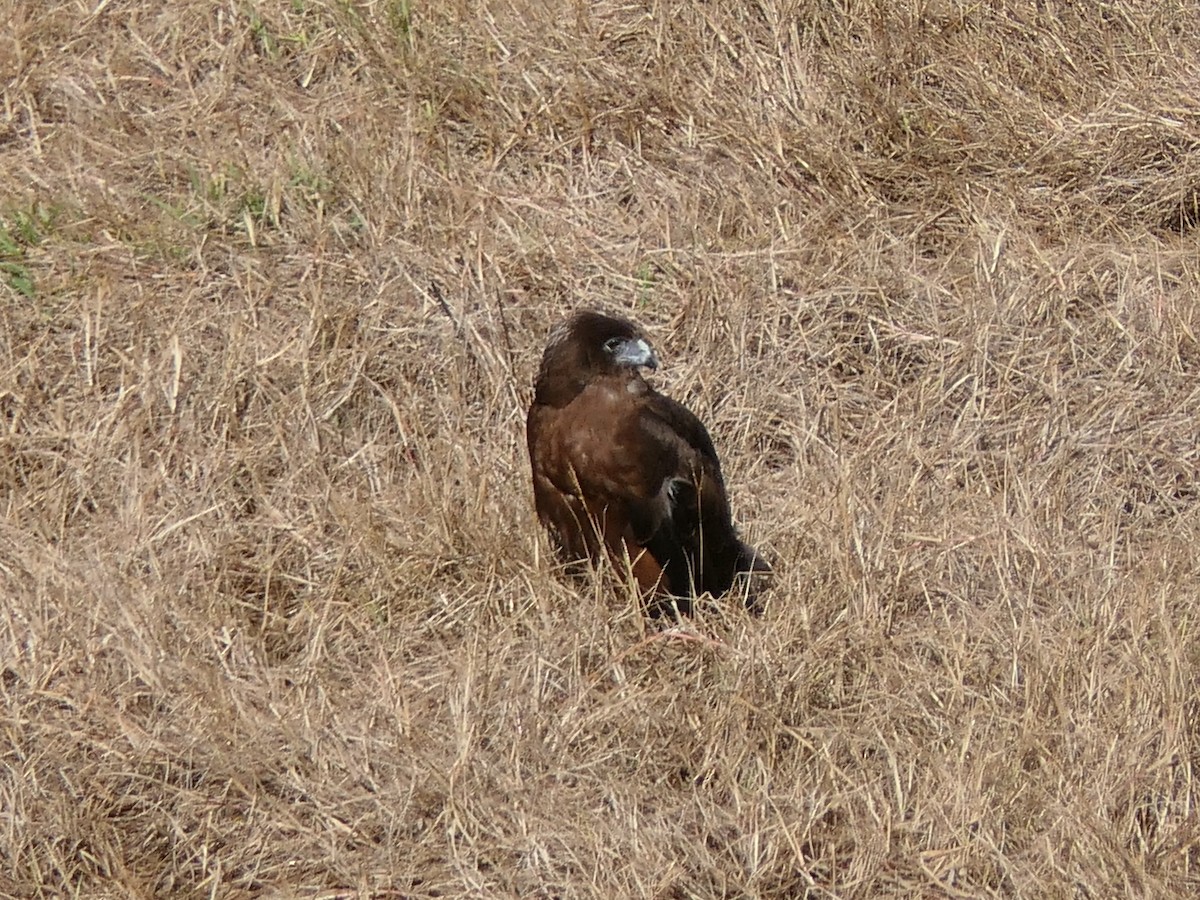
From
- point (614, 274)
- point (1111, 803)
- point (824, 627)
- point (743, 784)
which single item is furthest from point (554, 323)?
point (1111, 803)

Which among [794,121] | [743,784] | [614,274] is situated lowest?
[743,784]

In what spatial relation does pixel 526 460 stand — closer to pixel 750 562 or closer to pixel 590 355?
pixel 590 355

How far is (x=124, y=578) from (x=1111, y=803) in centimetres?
215

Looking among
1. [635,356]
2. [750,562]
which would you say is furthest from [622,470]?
[750,562]

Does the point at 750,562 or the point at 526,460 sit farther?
the point at 526,460

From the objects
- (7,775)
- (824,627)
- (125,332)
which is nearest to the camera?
(7,775)

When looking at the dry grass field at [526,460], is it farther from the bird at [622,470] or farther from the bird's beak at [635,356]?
the bird's beak at [635,356]

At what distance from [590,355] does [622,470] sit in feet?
0.92

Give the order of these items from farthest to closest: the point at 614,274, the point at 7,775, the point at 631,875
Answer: the point at 614,274 < the point at 7,775 < the point at 631,875

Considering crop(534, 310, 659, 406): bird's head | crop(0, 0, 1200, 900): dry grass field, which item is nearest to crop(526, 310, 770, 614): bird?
crop(534, 310, 659, 406): bird's head

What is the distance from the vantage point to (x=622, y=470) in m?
3.80

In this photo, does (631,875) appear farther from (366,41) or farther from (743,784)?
(366,41)

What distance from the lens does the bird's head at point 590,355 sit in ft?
12.5

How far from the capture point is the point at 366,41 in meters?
5.05
